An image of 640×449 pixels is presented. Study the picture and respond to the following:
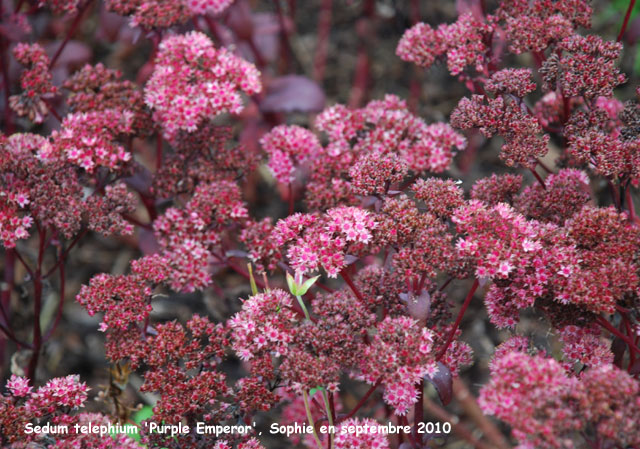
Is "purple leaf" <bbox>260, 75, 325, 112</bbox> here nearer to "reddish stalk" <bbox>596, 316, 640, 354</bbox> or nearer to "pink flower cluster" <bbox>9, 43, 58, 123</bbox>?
"pink flower cluster" <bbox>9, 43, 58, 123</bbox>

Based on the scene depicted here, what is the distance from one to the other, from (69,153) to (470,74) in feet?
4.79

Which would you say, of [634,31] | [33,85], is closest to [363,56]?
[634,31]

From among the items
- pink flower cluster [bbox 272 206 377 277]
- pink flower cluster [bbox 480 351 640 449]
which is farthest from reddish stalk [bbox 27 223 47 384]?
pink flower cluster [bbox 480 351 640 449]

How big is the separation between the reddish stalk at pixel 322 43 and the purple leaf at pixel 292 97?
101cm

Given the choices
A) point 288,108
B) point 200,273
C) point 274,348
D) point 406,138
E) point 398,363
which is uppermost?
point 288,108

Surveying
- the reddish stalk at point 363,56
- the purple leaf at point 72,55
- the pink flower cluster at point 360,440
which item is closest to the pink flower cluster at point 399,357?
the pink flower cluster at point 360,440

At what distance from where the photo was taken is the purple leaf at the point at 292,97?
3236 mm

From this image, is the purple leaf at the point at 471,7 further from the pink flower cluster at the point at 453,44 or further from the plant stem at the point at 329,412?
the plant stem at the point at 329,412

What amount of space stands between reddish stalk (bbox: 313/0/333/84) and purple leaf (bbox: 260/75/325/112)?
3.32ft

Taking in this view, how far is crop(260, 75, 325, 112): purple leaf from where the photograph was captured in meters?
3.24

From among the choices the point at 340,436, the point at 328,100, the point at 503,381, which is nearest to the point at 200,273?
the point at 340,436

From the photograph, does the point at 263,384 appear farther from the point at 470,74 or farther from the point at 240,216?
the point at 470,74

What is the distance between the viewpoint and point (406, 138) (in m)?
2.43

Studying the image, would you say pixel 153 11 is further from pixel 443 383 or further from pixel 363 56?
pixel 363 56
